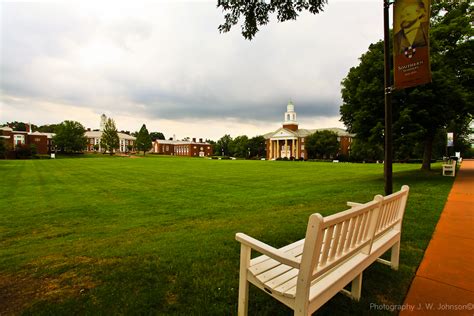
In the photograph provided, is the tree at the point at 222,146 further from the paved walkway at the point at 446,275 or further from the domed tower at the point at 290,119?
the paved walkway at the point at 446,275


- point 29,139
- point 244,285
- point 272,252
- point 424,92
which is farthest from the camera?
point 29,139

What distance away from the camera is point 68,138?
78.8 m

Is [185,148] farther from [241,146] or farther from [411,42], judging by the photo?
[411,42]

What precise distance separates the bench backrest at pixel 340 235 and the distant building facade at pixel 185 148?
121 meters

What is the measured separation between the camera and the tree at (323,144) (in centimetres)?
7788

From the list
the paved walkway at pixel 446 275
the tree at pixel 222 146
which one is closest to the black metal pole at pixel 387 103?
the paved walkway at pixel 446 275

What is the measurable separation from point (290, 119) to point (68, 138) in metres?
78.1

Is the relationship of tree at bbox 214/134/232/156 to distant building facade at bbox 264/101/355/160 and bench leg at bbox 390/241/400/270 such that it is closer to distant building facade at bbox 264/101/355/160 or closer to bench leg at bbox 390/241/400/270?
distant building facade at bbox 264/101/355/160

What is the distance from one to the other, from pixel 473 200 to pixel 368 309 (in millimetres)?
9020

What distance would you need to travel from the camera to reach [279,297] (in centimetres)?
224

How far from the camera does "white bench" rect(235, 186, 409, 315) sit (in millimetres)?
2039

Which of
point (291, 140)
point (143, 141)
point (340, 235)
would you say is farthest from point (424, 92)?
point (143, 141)

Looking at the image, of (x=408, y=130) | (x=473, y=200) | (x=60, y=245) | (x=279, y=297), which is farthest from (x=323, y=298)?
(x=408, y=130)

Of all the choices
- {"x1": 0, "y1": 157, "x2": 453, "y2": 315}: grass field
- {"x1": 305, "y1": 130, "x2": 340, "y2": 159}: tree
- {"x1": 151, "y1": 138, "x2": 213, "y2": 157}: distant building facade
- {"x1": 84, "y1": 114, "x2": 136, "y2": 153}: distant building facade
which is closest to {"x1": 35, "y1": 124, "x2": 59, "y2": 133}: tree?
{"x1": 84, "y1": 114, "x2": 136, "y2": 153}: distant building facade
